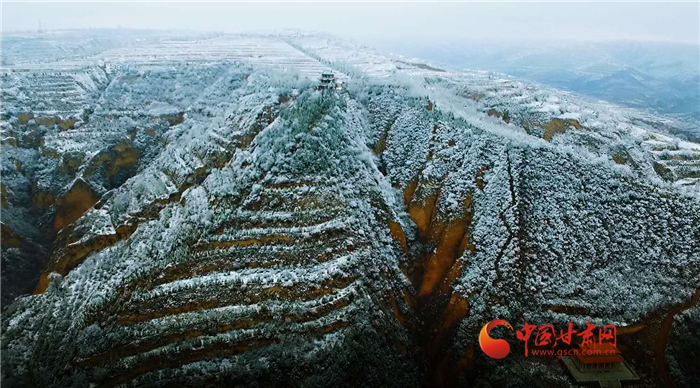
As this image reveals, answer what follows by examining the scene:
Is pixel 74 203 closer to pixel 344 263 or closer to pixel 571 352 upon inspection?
pixel 344 263

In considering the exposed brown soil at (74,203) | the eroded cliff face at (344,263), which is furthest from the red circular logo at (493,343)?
the exposed brown soil at (74,203)

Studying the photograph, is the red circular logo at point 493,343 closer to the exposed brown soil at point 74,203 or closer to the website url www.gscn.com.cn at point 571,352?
the website url www.gscn.com.cn at point 571,352

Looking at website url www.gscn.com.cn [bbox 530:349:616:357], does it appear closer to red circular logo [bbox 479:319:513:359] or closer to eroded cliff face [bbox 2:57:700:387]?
eroded cliff face [bbox 2:57:700:387]

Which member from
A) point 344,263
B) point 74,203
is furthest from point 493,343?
point 74,203

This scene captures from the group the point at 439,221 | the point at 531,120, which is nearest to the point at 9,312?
the point at 439,221

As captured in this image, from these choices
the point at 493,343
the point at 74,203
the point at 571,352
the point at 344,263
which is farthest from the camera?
the point at 74,203

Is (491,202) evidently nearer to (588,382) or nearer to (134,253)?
(588,382)

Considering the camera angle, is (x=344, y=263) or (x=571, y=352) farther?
(x=344, y=263)
